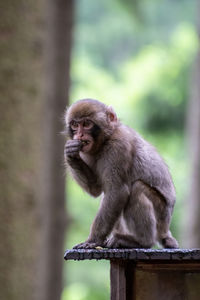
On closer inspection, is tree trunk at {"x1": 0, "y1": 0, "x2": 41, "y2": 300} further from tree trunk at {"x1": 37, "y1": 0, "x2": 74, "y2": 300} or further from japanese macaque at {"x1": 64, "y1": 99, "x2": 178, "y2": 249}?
tree trunk at {"x1": 37, "y1": 0, "x2": 74, "y2": 300}

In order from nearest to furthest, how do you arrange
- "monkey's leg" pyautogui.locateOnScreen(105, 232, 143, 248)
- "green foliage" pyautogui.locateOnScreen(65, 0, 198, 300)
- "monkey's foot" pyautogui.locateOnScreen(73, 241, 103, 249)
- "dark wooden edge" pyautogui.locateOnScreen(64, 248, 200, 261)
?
"dark wooden edge" pyautogui.locateOnScreen(64, 248, 200, 261)
"monkey's foot" pyautogui.locateOnScreen(73, 241, 103, 249)
"monkey's leg" pyautogui.locateOnScreen(105, 232, 143, 248)
"green foliage" pyautogui.locateOnScreen(65, 0, 198, 300)

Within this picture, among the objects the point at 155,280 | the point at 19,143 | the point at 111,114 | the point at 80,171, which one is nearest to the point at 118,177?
the point at 80,171

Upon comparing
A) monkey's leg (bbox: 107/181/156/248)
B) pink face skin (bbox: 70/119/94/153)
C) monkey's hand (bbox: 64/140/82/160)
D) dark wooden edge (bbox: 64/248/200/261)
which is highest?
pink face skin (bbox: 70/119/94/153)

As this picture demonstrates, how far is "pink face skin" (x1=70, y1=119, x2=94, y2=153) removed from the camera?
22.3 ft

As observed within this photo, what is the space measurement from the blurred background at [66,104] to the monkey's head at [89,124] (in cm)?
250

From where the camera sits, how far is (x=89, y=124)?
6.86 meters

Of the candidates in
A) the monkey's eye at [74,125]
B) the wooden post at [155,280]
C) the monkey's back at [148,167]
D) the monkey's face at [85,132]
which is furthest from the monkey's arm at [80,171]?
the wooden post at [155,280]

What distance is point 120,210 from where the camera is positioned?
660cm

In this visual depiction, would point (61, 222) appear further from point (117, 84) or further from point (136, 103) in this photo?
point (117, 84)

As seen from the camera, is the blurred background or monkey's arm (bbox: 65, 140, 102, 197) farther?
the blurred background

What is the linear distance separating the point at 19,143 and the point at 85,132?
2657 millimetres

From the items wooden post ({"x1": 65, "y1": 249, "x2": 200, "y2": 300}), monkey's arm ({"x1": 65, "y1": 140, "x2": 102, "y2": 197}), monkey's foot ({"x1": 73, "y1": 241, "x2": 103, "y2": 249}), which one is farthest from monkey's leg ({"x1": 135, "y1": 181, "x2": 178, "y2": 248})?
wooden post ({"x1": 65, "y1": 249, "x2": 200, "y2": 300})

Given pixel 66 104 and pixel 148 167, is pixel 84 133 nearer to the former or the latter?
pixel 148 167

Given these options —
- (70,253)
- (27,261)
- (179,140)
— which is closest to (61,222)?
(27,261)
